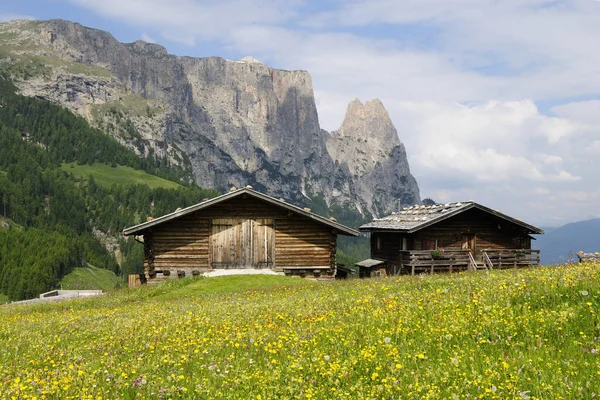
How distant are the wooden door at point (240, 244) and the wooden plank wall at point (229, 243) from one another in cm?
7

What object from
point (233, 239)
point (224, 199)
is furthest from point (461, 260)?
point (224, 199)

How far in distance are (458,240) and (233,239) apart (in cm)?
1921

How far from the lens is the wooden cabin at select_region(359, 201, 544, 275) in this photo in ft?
134

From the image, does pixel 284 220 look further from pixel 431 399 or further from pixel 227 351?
pixel 431 399

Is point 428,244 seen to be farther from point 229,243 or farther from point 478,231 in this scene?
point 229,243

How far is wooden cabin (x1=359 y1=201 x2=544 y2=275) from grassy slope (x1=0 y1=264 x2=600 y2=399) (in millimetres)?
28455

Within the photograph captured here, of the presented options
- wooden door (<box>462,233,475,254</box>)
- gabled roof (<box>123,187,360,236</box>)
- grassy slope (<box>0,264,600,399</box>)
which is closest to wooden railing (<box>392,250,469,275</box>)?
wooden door (<box>462,233,475,254</box>)

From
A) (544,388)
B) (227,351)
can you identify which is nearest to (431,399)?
(544,388)

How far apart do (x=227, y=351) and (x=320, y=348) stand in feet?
5.96

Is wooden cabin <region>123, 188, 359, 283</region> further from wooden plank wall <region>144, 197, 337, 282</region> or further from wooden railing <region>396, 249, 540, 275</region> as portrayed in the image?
wooden railing <region>396, 249, 540, 275</region>

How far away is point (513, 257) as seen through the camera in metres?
42.0

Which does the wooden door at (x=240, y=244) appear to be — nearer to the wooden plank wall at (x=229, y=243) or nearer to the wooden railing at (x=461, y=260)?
the wooden plank wall at (x=229, y=243)

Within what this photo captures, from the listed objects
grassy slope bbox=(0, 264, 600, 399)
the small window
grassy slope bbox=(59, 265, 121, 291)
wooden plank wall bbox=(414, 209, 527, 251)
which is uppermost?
wooden plank wall bbox=(414, 209, 527, 251)

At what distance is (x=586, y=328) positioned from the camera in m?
8.07
